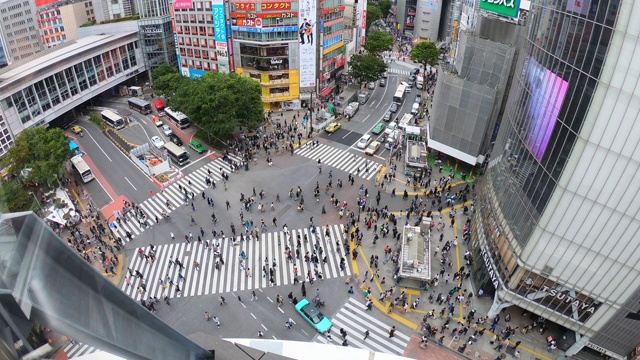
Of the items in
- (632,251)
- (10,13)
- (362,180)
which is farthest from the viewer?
(10,13)

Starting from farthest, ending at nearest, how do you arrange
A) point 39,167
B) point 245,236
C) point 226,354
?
point 39,167
point 245,236
point 226,354

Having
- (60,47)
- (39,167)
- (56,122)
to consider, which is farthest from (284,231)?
(60,47)

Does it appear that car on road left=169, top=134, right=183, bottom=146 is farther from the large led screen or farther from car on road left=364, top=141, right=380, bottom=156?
the large led screen

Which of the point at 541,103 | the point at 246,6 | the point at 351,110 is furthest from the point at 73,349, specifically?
the point at 351,110

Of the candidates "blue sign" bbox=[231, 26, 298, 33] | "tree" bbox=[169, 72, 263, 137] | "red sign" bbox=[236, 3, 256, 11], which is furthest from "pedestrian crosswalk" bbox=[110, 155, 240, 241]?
"red sign" bbox=[236, 3, 256, 11]

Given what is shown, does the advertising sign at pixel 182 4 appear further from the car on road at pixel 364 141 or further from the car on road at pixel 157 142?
the car on road at pixel 364 141

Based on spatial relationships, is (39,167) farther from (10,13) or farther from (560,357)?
(10,13)

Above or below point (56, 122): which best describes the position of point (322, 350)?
above
